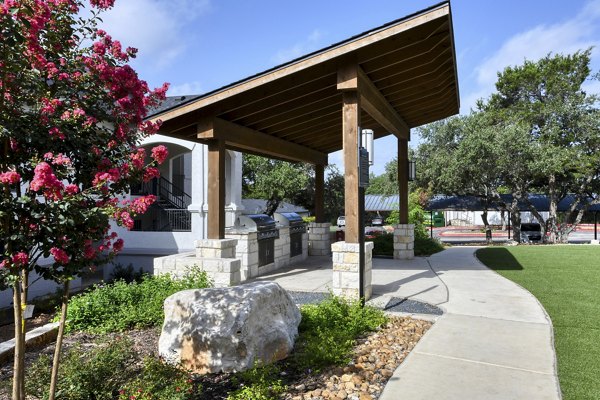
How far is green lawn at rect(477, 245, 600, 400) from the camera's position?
14.1 feet

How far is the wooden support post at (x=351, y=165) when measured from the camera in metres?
7.02

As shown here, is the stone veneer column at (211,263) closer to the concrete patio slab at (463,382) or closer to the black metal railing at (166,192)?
the concrete patio slab at (463,382)

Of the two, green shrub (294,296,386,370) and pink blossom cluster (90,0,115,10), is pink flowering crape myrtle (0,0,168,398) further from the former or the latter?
green shrub (294,296,386,370)

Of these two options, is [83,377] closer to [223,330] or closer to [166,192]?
[223,330]

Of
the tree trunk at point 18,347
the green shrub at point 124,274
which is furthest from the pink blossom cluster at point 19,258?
the green shrub at point 124,274

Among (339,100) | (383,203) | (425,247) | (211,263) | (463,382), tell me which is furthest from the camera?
(383,203)

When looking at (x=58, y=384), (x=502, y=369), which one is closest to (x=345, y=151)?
(x=502, y=369)

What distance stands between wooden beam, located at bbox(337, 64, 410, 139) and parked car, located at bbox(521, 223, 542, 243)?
64.9 feet

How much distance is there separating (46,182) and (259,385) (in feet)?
8.00

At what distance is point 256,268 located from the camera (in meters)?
10.7

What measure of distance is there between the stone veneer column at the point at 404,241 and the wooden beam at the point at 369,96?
2.97 metres

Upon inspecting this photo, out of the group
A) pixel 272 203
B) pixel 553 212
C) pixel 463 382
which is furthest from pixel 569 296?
pixel 553 212

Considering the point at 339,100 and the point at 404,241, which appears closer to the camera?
the point at 339,100

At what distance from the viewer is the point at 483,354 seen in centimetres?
486
